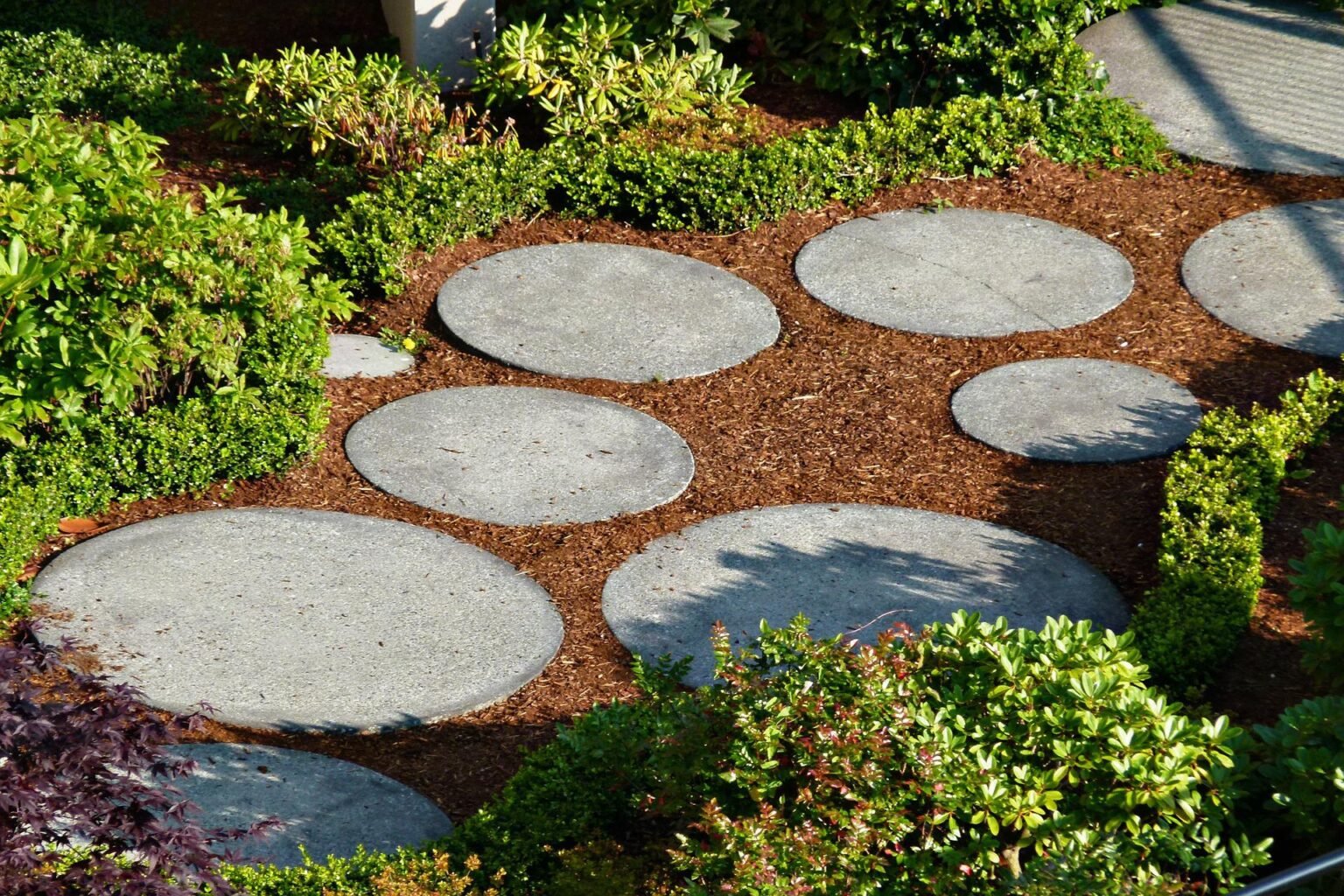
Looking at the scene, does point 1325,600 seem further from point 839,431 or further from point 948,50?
point 948,50

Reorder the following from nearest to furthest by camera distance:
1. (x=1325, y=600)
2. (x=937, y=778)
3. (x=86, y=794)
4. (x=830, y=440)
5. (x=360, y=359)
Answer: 1. (x=86, y=794)
2. (x=937, y=778)
3. (x=1325, y=600)
4. (x=830, y=440)
5. (x=360, y=359)

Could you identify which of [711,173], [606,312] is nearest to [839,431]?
[606,312]

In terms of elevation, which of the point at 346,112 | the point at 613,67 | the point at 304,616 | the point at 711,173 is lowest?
the point at 304,616

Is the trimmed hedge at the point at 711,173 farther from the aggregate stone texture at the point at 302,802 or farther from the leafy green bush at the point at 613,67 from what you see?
the aggregate stone texture at the point at 302,802

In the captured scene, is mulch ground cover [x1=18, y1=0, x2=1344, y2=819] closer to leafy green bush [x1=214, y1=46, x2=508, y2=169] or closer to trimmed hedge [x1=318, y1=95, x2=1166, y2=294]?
trimmed hedge [x1=318, y1=95, x2=1166, y2=294]

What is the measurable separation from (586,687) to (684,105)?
4634mm

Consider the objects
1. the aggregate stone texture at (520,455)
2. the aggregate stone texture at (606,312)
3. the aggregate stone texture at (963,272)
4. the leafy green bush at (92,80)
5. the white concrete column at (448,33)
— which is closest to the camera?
the aggregate stone texture at (520,455)

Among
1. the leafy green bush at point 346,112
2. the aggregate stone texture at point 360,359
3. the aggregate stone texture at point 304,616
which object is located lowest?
the aggregate stone texture at point 304,616

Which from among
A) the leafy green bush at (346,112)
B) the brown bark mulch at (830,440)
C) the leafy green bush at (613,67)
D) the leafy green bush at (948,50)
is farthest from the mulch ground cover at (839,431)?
the leafy green bush at (613,67)

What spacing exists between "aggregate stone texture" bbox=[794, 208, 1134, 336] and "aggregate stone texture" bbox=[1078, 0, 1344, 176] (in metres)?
1.49

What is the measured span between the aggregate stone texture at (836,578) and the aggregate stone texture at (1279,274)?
2.29 meters

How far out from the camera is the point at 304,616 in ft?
16.3

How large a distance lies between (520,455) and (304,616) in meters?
1.31

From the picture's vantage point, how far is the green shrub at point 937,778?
3.35 metres
